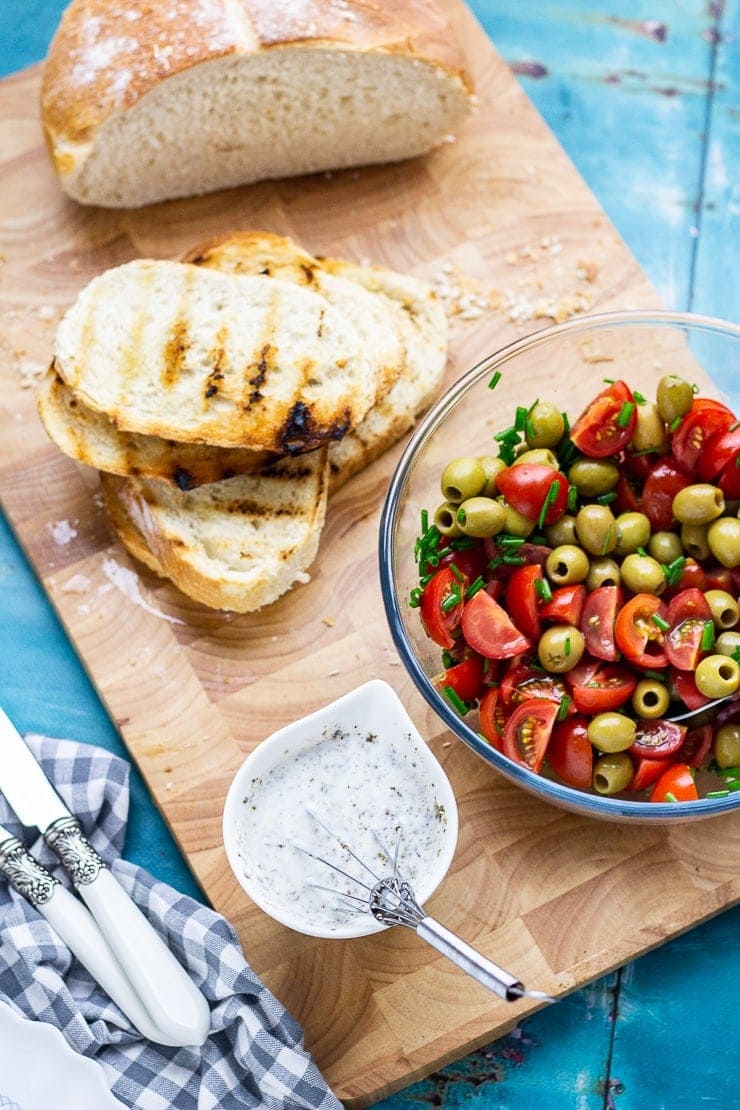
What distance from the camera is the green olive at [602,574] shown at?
276cm

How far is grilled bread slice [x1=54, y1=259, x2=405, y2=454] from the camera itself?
292 cm

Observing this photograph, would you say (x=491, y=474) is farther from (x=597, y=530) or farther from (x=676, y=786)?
(x=676, y=786)

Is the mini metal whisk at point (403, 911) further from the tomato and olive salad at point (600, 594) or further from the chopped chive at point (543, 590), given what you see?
the chopped chive at point (543, 590)

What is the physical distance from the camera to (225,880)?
2.96 meters

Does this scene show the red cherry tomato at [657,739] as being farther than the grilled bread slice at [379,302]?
No

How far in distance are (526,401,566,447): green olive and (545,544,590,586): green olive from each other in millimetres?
249

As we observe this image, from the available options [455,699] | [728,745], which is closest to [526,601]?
[455,699]

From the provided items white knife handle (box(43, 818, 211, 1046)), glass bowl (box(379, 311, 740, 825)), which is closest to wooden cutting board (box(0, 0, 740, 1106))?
glass bowl (box(379, 311, 740, 825))

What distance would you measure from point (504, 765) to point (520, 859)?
0.39 m

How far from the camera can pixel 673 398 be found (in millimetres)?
2820

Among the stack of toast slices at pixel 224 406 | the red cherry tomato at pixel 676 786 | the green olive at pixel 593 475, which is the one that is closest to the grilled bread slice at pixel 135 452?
the stack of toast slices at pixel 224 406

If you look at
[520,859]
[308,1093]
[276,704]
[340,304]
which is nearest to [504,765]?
[520,859]

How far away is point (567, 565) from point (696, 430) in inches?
15.8

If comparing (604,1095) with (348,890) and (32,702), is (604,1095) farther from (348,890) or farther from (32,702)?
(32,702)
